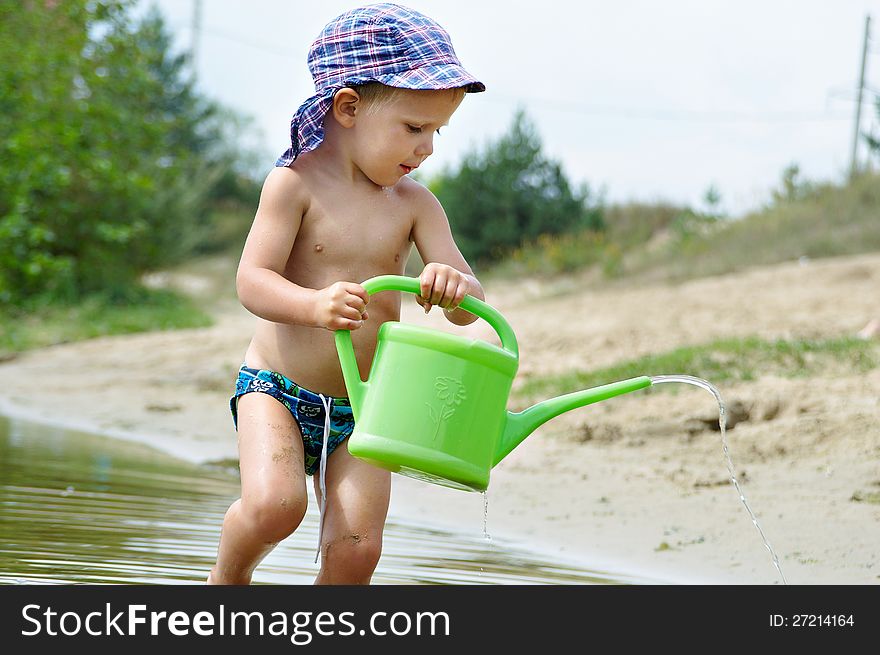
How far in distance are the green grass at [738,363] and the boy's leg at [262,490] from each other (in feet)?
11.7

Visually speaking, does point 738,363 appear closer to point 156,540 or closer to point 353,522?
point 156,540

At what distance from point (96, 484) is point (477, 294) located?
2.60m

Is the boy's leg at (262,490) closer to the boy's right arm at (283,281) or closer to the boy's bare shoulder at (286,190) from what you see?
the boy's right arm at (283,281)

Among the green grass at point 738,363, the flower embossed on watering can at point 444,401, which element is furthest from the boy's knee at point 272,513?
the green grass at point 738,363

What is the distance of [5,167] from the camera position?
38.8 ft

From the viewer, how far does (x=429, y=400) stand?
2.21 metres

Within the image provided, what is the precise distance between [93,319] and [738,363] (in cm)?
777

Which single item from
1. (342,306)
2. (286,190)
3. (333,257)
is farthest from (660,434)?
(342,306)

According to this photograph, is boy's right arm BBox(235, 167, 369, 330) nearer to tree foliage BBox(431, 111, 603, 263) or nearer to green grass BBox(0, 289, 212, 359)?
green grass BBox(0, 289, 212, 359)

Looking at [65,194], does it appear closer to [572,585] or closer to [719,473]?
[719,473]

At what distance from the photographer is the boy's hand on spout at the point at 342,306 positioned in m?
2.21

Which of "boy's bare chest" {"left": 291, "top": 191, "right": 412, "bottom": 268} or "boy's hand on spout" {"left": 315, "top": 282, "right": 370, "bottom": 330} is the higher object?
"boy's bare chest" {"left": 291, "top": 191, "right": 412, "bottom": 268}

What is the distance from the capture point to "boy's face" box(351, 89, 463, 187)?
8.03 feet

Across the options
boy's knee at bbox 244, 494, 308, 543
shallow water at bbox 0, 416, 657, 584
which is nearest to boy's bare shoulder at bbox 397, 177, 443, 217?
boy's knee at bbox 244, 494, 308, 543
